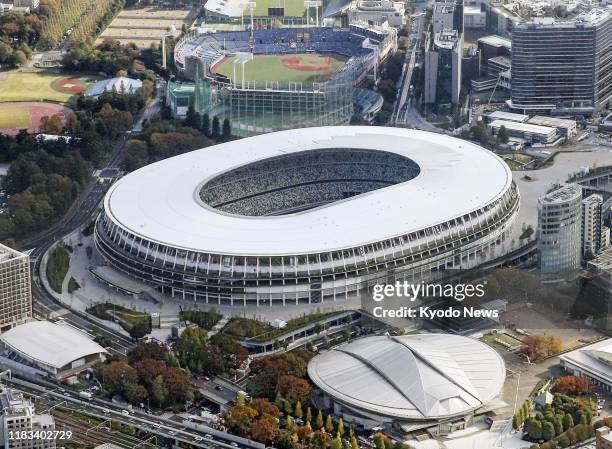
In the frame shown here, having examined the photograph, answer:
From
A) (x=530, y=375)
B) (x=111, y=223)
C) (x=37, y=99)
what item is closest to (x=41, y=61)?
(x=37, y=99)

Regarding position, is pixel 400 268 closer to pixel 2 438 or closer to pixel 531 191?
pixel 531 191

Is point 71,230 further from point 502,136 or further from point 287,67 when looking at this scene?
point 287,67

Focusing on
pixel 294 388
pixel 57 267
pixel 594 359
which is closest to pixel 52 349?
pixel 57 267

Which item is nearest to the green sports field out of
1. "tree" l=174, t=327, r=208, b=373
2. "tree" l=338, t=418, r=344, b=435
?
"tree" l=174, t=327, r=208, b=373

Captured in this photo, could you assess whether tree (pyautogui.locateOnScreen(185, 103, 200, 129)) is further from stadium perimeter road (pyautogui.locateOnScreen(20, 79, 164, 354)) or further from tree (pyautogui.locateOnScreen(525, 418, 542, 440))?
tree (pyautogui.locateOnScreen(525, 418, 542, 440))

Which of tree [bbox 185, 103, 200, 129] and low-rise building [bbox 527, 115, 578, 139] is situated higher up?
tree [bbox 185, 103, 200, 129]

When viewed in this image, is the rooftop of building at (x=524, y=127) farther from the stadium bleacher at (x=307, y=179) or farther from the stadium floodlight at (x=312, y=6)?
the stadium floodlight at (x=312, y=6)

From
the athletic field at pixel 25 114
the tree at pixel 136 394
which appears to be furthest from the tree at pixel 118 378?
the athletic field at pixel 25 114
